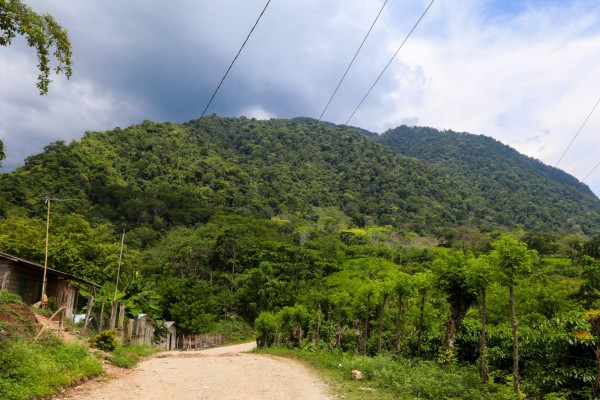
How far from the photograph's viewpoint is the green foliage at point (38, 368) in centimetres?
917

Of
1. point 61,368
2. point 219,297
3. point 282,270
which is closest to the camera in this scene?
point 61,368

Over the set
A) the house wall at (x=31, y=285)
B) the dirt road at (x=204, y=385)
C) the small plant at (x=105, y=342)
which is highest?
the house wall at (x=31, y=285)

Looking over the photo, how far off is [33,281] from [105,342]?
38.5ft

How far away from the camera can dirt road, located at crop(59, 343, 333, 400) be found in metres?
11.3

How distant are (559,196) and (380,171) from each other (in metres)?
82.4

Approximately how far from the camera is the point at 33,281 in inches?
1079

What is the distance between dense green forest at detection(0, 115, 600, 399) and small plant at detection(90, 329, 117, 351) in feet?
36.1

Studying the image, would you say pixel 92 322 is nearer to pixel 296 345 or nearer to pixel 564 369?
pixel 296 345

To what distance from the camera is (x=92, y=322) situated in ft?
96.5

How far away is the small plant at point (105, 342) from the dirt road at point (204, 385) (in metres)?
2.12

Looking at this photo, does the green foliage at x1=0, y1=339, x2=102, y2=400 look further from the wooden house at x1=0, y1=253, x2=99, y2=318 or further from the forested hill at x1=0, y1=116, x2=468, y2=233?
the forested hill at x1=0, y1=116, x2=468, y2=233

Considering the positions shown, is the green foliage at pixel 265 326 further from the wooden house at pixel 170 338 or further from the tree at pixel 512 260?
the tree at pixel 512 260

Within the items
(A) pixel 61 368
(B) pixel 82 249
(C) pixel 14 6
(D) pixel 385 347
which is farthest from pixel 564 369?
(B) pixel 82 249

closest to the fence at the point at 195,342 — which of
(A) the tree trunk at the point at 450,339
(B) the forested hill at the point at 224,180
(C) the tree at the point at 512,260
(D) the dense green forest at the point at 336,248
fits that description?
(D) the dense green forest at the point at 336,248
